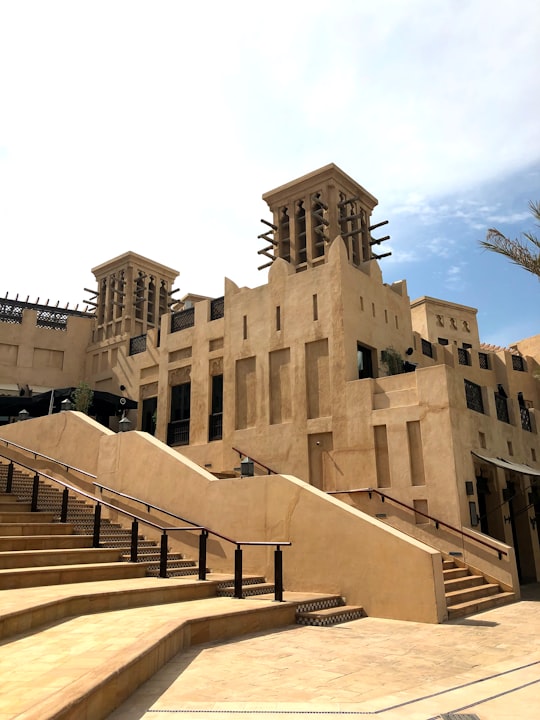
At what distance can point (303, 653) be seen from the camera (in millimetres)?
6625

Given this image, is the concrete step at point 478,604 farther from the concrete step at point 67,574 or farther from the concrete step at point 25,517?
the concrete step at point 25,517

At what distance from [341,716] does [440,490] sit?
964 cm

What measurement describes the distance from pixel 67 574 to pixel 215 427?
10.5 meters

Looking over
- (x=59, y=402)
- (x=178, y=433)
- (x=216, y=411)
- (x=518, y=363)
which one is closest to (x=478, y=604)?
(x=216, y=411)

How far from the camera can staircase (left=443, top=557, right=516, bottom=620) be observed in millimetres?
10406

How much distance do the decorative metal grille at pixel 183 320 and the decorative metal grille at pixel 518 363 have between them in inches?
608

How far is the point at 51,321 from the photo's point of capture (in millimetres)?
25906

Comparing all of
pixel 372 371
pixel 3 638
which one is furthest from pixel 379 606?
pixel 372 371

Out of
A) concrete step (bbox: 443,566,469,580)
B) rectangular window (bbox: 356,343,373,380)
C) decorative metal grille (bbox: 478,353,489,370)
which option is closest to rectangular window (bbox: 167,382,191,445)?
rectangular window (bbox: 356,343,373,380)

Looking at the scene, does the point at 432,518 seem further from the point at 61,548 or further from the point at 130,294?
the point at 130,294

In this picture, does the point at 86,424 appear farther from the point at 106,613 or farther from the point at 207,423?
the point at 106,613

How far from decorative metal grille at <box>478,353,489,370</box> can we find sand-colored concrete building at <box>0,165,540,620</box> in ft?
0.26

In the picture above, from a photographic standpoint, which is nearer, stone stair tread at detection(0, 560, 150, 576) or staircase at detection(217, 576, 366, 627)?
stone stair tread at detection(0, 560, 150, 576)

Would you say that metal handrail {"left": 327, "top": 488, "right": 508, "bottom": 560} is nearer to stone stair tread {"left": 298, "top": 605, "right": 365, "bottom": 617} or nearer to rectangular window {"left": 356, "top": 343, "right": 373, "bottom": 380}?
stone stair tread {"left": 298, "top": 605, "right": 365, "bottom": 617}
